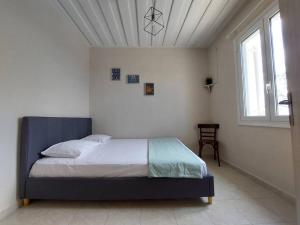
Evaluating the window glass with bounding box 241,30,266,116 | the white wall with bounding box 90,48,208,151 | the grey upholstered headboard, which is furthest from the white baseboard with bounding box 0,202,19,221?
the window glass with bounding box 241,30,266,116

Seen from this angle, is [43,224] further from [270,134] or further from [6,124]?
[270,134]

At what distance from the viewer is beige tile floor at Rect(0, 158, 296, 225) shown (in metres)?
1.70

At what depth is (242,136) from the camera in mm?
3016

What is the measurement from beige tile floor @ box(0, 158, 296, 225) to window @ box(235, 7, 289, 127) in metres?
0.91

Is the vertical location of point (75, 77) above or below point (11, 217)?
above

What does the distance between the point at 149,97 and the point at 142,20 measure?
5.59 ft

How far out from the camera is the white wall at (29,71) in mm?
1814

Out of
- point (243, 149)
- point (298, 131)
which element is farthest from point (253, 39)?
point (298, 131)

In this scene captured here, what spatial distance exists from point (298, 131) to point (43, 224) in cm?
207

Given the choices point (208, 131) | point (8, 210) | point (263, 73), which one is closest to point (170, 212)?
point (8, 210)

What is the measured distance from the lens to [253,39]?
9.21 ft

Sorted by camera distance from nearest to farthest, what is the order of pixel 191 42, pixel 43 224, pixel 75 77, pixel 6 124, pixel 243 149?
pixel 43 224 < pixel 6 124 < pixel 243 149 < pixel 75 77 < pixel 191 42

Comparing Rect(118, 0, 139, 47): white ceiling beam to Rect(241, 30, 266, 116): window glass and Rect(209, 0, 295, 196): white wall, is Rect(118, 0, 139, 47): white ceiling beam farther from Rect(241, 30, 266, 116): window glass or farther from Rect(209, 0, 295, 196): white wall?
Rect(241, 30, 266, 116): window glass

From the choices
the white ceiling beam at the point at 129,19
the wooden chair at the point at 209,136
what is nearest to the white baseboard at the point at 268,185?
the wooden chair at the point at 209,136
